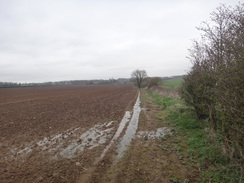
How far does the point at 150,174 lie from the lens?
16.7 ft

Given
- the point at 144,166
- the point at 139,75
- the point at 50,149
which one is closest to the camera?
the point at 144,166

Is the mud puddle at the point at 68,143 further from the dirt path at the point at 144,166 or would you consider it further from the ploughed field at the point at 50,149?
the dirt path at the point at 144,166

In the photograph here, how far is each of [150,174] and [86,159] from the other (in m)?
2.49

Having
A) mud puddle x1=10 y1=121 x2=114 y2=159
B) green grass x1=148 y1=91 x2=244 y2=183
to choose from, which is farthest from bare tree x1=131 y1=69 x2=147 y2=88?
green grass x1=148 y1=91 x2=244 y2=183

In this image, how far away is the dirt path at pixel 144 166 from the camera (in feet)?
16.0

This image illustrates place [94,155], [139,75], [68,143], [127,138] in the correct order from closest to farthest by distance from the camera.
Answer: [94,155], [68,143], [127,138], [139,75]

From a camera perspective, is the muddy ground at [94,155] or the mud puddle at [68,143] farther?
the mud puddle at [68,143]

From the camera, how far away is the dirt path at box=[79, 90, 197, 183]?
489cm

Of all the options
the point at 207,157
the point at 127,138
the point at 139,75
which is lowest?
the point at 127,138

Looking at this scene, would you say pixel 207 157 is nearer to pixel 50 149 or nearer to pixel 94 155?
pixel 94 155

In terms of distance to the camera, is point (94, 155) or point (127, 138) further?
point (127, 138)

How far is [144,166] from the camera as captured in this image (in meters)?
5.58

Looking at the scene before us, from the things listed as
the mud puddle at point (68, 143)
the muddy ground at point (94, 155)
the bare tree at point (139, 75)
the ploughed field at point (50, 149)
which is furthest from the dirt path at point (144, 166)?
the bare tree at point (139, 75)

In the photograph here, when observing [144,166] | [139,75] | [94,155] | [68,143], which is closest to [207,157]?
[144,166]
